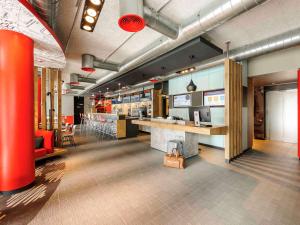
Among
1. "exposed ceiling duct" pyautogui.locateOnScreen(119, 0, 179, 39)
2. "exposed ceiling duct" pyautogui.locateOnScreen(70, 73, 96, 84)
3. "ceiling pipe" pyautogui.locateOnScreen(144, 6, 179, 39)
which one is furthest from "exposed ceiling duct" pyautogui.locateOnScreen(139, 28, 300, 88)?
"exposed ceiling duct" pyautogui.locateOnScreen(70, 73, 96, 84)

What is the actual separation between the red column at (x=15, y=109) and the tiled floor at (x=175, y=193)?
80cm

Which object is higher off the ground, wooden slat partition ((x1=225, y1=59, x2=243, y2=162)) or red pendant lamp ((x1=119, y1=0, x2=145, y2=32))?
red pendant lamp ((x1=119, y1=0, x2=145, y2=32))

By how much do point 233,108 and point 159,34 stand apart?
10.00 ft

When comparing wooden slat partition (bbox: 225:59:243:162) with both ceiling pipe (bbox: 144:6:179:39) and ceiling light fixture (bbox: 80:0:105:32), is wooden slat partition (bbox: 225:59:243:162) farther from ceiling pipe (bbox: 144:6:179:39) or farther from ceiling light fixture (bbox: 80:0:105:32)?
ceiling light fixture (bbox: 80:0:105:32)

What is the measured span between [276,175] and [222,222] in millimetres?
2400

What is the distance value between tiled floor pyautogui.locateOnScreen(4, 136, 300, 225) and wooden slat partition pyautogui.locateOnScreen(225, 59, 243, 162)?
0.45 meters

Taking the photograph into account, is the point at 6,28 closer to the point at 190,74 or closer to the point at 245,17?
the point at 245,17

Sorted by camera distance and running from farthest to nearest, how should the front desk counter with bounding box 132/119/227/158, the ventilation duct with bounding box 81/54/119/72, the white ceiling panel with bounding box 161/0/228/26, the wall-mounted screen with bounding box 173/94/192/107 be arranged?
the wall-mounted screen with bounding box 173/94/192/107
the ventilation duct with bounding box 81/54/119/72
the front desk counter with bounding box 132/119/227/158
the white ceiling panel with bounding box 161/0/228/26

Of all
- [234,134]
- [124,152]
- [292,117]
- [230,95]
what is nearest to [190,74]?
[230,95]

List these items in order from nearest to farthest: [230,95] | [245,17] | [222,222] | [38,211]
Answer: [222,222], [38,211], [245,17], [230,95]

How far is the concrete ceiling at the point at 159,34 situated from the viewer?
2.62 meters

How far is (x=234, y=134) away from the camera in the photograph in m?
4.26

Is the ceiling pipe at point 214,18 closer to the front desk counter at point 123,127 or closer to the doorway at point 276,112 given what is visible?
the doorway at point 276,112

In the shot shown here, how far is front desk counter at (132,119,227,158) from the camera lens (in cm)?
362
